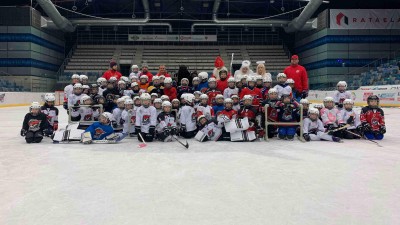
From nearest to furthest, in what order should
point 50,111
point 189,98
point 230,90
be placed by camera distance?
point 189,98
point 50,111
point 230,90

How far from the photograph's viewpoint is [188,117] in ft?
23.6

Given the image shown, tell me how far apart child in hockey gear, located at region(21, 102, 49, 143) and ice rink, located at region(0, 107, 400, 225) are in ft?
3.41

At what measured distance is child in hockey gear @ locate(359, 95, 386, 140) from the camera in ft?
22.2

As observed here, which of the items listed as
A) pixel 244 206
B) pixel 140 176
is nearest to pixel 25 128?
pixel 140 176

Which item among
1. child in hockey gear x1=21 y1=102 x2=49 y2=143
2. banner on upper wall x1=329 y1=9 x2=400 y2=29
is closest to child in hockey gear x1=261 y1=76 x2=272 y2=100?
child in hockey gear x1=21 y1=102 x2=49 y2=143

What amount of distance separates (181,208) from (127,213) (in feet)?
1.34

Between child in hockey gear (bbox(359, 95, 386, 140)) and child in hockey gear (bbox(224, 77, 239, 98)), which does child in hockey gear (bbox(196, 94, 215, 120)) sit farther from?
child in hockey gear (bbox(359, 95, 386, 140))

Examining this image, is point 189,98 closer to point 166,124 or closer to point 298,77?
point 166,124

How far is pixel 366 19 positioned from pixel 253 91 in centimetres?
2292

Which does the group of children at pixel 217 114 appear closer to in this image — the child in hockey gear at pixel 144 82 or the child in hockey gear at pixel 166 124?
the child in hockey gear at pixel 166 124

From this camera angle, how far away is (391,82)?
1822 centimetres

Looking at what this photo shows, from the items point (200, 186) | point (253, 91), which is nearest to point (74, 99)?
point (253, 91)

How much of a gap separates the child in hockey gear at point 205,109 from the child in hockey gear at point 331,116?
2376 mm

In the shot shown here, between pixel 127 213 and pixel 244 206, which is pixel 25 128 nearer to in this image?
pixel 127 213
